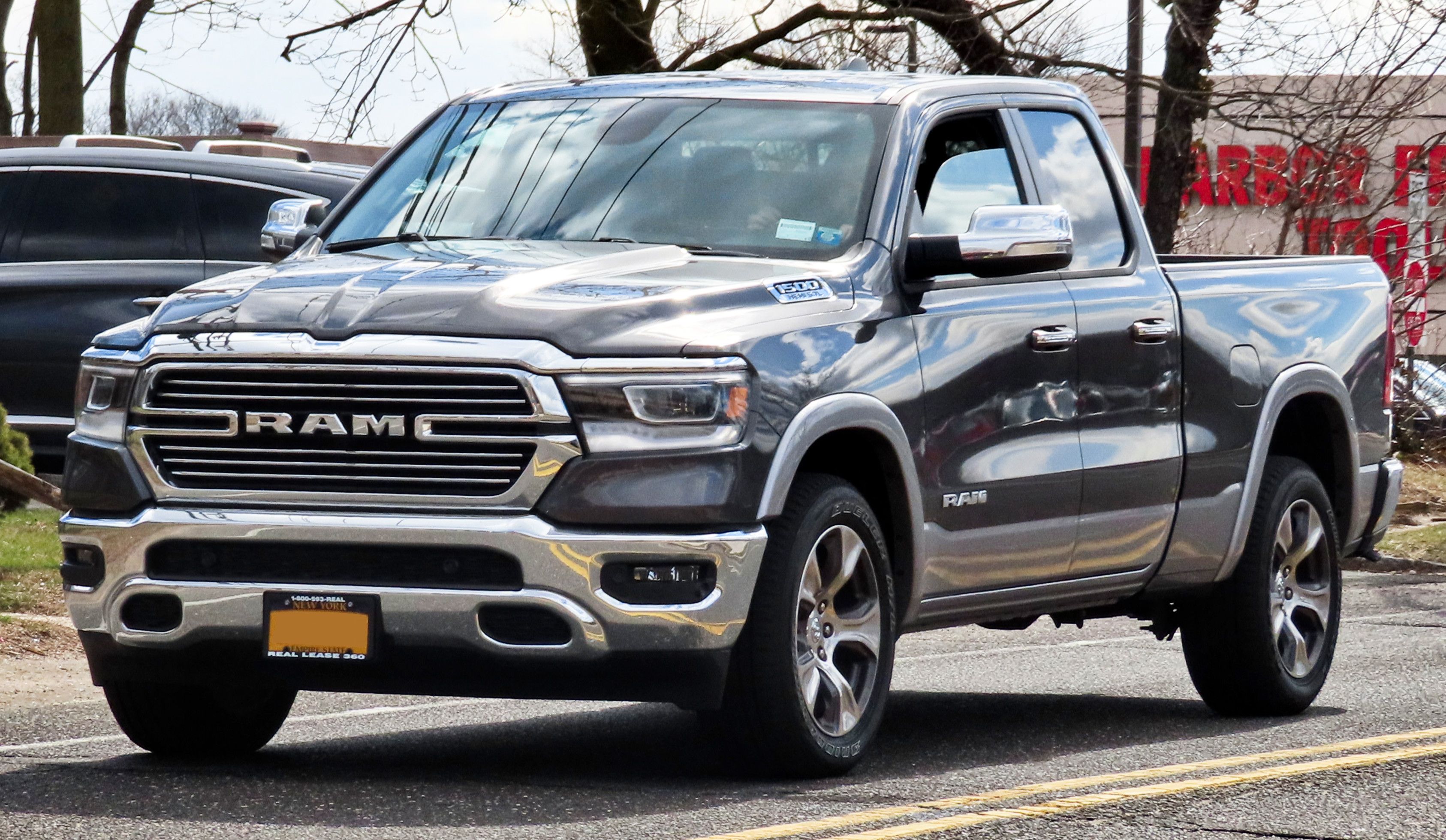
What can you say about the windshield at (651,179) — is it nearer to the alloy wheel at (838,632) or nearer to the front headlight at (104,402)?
the alloy wheel at (838,632)

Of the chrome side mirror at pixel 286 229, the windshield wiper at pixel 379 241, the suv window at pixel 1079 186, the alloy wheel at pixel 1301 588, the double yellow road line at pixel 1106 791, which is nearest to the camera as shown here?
the double yellow road line at pixel 1106 791

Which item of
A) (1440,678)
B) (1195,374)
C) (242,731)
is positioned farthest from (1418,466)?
(242,731)

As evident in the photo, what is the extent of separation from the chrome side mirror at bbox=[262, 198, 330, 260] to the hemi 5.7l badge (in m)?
1.85

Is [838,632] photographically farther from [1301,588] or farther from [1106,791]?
[1301,588]

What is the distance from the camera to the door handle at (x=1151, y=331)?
7.91 meters

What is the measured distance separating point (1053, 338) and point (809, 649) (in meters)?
1.57

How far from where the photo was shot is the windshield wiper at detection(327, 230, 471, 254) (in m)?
7.28

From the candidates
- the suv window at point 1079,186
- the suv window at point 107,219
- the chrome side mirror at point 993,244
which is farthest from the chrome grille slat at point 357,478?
A: the suv window at point 107,219

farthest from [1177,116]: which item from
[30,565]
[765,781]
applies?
[765,781]

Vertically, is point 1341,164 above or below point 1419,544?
above

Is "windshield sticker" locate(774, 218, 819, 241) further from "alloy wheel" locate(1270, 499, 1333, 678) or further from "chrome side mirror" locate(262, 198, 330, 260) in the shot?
"alloy wheel" locate(1270, 499, 1333, 678)

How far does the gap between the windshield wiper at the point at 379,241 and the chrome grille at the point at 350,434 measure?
1163 millimetres

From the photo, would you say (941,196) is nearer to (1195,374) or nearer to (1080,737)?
(1195,374)

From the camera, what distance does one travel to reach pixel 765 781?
648 centimetres
